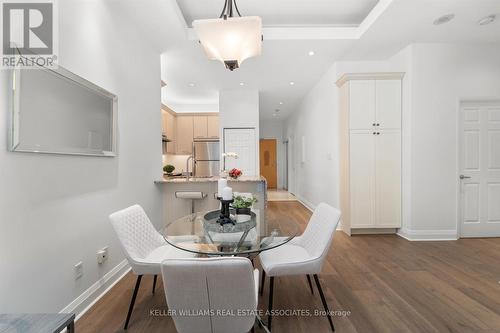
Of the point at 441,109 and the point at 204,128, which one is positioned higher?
the point at 204,128

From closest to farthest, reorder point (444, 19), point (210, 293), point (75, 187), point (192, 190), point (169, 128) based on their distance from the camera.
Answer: point (210, 293) < point (75, 187) < point (444, 19) < point (192, 190) < point (169, 128)

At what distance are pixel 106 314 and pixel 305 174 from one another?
5263 millimetres

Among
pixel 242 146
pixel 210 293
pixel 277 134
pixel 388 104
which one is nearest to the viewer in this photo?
pixel 210 293

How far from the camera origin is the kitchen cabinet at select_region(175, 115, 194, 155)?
6.38 metres

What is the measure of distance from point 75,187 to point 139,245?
2.18 ft

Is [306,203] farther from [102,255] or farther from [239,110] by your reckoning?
[102,255]

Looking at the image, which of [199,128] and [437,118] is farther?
[199,128]

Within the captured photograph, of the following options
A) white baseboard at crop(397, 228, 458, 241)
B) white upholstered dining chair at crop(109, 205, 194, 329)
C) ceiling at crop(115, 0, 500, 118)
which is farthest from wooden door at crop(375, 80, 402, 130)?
white upholstered dining chair at crop(109, 205, 194, 329)

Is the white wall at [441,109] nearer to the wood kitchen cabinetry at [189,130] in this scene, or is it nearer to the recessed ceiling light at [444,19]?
the recessed ceiling light at [444,19]

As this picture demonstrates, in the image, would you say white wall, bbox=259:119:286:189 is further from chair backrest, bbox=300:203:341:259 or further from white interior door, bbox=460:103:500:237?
chair backrest, bbox=300:203:341:259

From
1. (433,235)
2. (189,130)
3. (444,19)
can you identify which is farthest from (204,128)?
(433,235)

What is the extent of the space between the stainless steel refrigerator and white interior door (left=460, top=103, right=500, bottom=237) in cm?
476

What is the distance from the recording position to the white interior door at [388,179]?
371 cm

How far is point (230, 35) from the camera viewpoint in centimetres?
185
